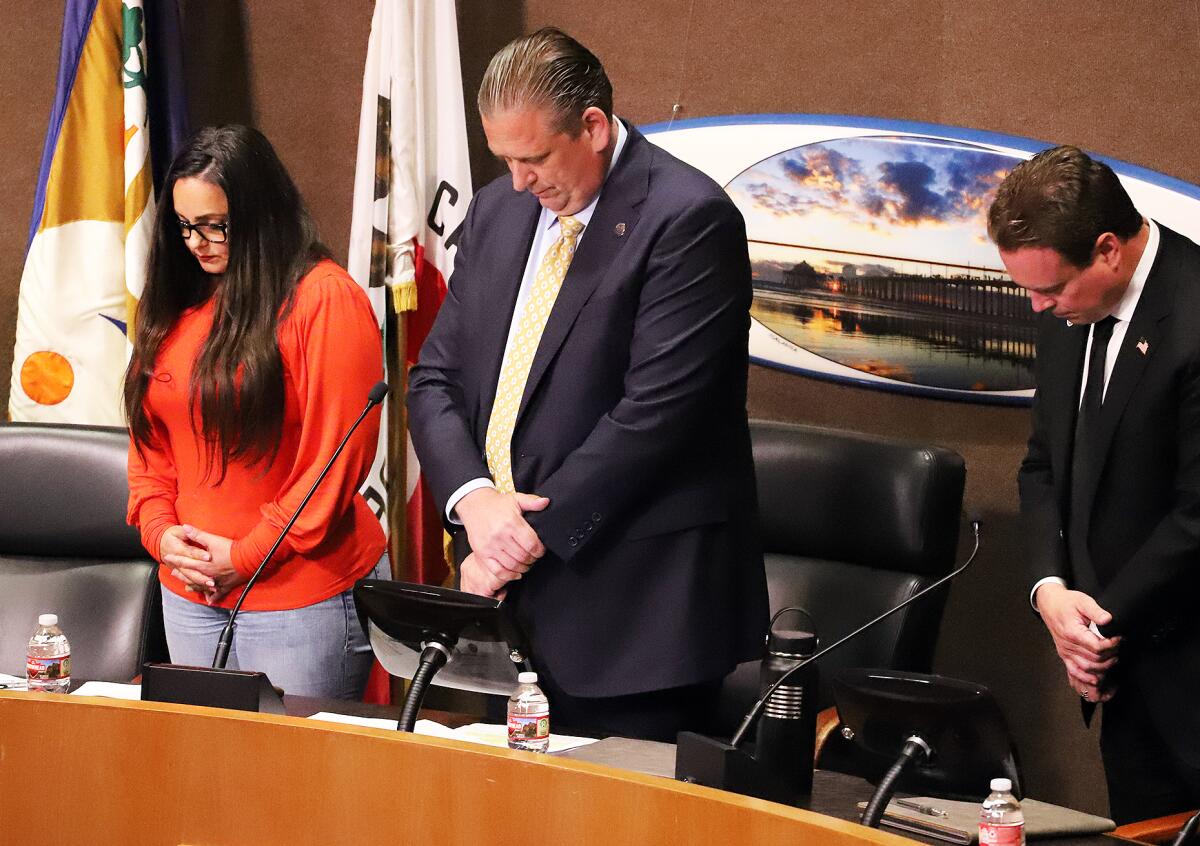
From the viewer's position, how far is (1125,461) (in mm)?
2279

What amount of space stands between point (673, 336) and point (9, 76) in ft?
8.63

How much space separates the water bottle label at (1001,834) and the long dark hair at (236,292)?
1385 mm

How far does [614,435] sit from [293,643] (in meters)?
0.74

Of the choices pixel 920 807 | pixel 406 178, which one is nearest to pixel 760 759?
pixel 920 807

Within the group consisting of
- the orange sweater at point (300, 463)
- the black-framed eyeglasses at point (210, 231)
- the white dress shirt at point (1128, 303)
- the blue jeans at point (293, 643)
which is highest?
the black-framed eyeglasses at point (210, 231)

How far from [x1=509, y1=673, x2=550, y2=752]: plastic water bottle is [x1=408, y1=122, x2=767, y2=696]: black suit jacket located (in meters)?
0.30

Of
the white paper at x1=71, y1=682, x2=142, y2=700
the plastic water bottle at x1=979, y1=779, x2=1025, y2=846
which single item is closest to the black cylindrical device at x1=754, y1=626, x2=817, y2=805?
the plastic water bottle at x1=979, y1=779, x2=1025, y2=846

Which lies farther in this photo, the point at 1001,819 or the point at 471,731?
the point at 471,731

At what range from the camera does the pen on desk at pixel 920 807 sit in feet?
5.58

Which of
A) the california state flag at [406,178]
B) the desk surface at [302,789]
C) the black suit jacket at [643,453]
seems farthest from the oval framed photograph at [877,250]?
the desk surface at [302,789]

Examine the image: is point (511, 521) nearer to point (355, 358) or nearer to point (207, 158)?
point (355, 358)

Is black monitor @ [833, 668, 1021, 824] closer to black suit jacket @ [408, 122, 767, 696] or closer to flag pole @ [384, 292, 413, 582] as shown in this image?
black suit jacket @ [408, 122, 767, 696]

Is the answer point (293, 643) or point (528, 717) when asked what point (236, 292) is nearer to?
point (293, 643)

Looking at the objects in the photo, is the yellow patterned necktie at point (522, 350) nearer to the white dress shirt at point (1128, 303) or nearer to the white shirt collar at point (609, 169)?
the white shirt collar at point (609, 169)
